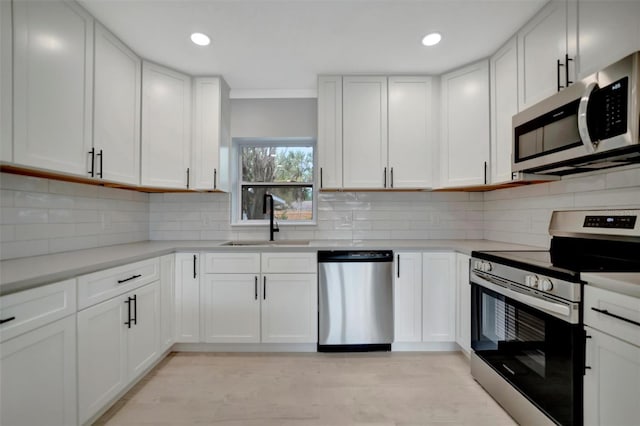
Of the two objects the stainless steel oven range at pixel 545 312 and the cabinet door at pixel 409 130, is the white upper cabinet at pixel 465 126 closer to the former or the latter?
the cabinet door at pixel 409 130

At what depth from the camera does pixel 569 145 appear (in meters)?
1.48

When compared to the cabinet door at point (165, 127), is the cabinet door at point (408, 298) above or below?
below

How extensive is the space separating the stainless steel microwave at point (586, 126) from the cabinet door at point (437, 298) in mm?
944

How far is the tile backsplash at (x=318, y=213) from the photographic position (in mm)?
1710

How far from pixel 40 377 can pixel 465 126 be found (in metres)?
3.16

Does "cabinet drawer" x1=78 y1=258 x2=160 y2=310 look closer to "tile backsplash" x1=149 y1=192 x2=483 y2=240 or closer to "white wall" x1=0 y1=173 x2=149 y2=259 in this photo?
"white wall" x1=0 y1=173 x2=149 y2=259

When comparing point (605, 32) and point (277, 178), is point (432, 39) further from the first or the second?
point (277, 178)

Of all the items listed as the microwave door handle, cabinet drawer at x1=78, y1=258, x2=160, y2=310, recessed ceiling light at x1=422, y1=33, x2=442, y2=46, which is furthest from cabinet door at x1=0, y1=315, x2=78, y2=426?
recessed ceiling light at x1=422, y1=33, x2=442, y2=46

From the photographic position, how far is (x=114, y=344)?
1.71 meters

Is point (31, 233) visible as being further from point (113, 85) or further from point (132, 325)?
point (113, 85)

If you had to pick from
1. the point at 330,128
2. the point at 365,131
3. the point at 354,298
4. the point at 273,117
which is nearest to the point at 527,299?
the point at 354,298

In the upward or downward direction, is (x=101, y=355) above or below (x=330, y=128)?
below

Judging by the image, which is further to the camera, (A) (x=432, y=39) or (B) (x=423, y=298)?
(B) (x=423, y=298)

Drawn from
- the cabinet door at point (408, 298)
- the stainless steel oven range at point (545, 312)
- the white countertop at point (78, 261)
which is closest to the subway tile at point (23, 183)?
the white countertop at point (78, 261)
